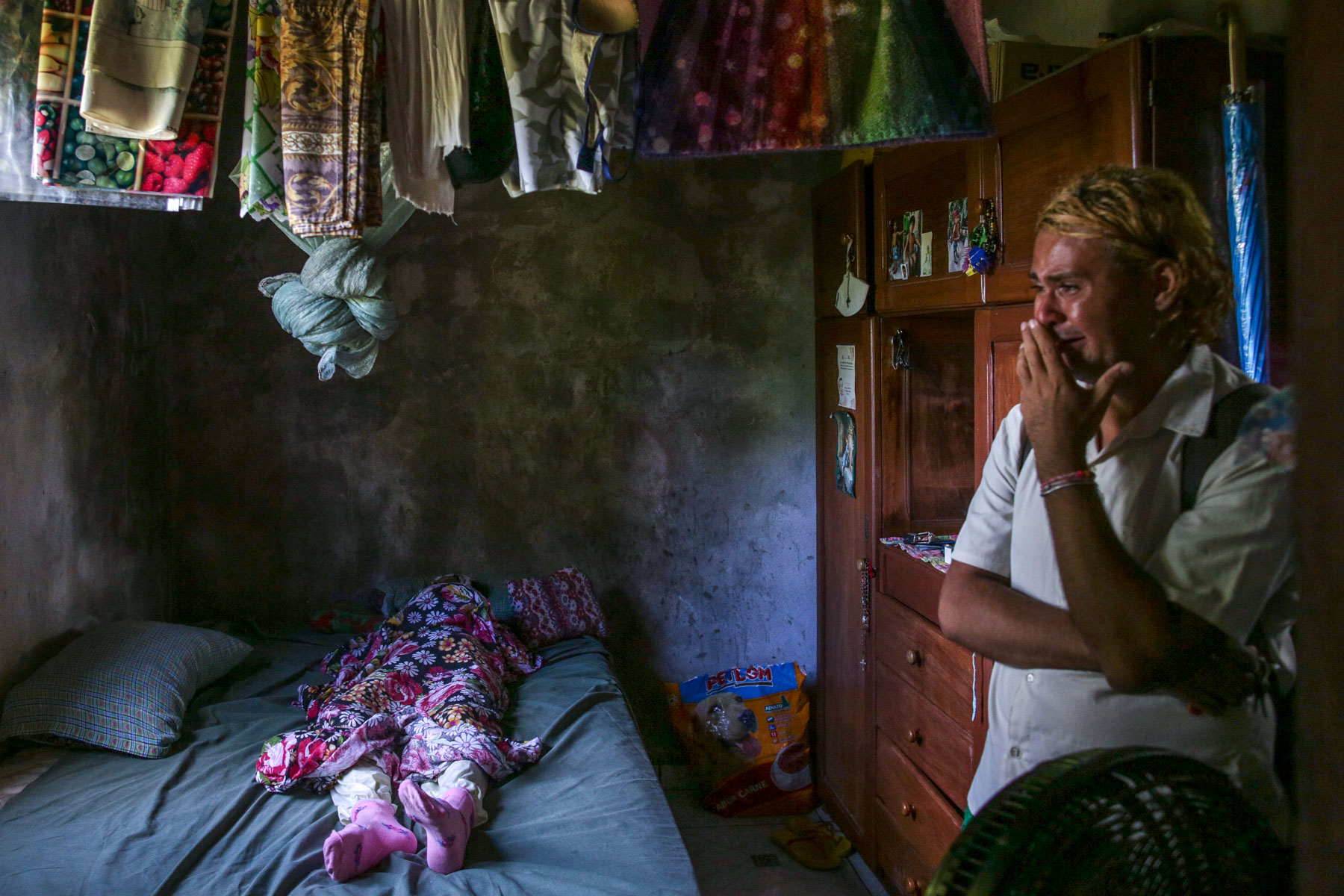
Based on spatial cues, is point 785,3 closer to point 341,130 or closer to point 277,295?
point 341,130

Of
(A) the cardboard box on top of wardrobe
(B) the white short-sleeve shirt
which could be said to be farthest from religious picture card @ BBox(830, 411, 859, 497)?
(B) the white short-sleeve shirt

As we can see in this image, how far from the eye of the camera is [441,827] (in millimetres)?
2012

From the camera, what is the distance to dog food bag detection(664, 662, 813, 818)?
12.0 feet

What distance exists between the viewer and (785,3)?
2125 millimetres

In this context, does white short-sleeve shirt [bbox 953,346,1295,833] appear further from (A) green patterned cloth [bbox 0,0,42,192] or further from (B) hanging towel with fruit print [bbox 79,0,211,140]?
(A) green patterned cloth [bbox 0,0,42,192]

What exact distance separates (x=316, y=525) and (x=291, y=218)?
2.11m

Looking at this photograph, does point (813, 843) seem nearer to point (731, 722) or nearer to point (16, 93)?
point (731, 722)

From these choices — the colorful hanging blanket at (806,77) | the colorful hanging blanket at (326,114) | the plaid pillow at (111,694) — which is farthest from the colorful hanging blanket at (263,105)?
the plaid pillow at (111,694)

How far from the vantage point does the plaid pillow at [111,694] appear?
2531mm

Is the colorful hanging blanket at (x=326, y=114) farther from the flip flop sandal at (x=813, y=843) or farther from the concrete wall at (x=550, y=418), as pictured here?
the flip flop sandal at (x=813, y=843)

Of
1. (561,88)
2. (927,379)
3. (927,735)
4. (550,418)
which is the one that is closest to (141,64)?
(561,88)

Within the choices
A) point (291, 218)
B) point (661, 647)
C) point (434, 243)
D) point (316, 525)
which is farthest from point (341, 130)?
point (661, 647)

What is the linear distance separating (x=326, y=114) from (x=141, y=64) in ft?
1.25

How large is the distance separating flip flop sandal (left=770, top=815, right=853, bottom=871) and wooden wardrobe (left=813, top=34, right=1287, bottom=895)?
0.06 metres
